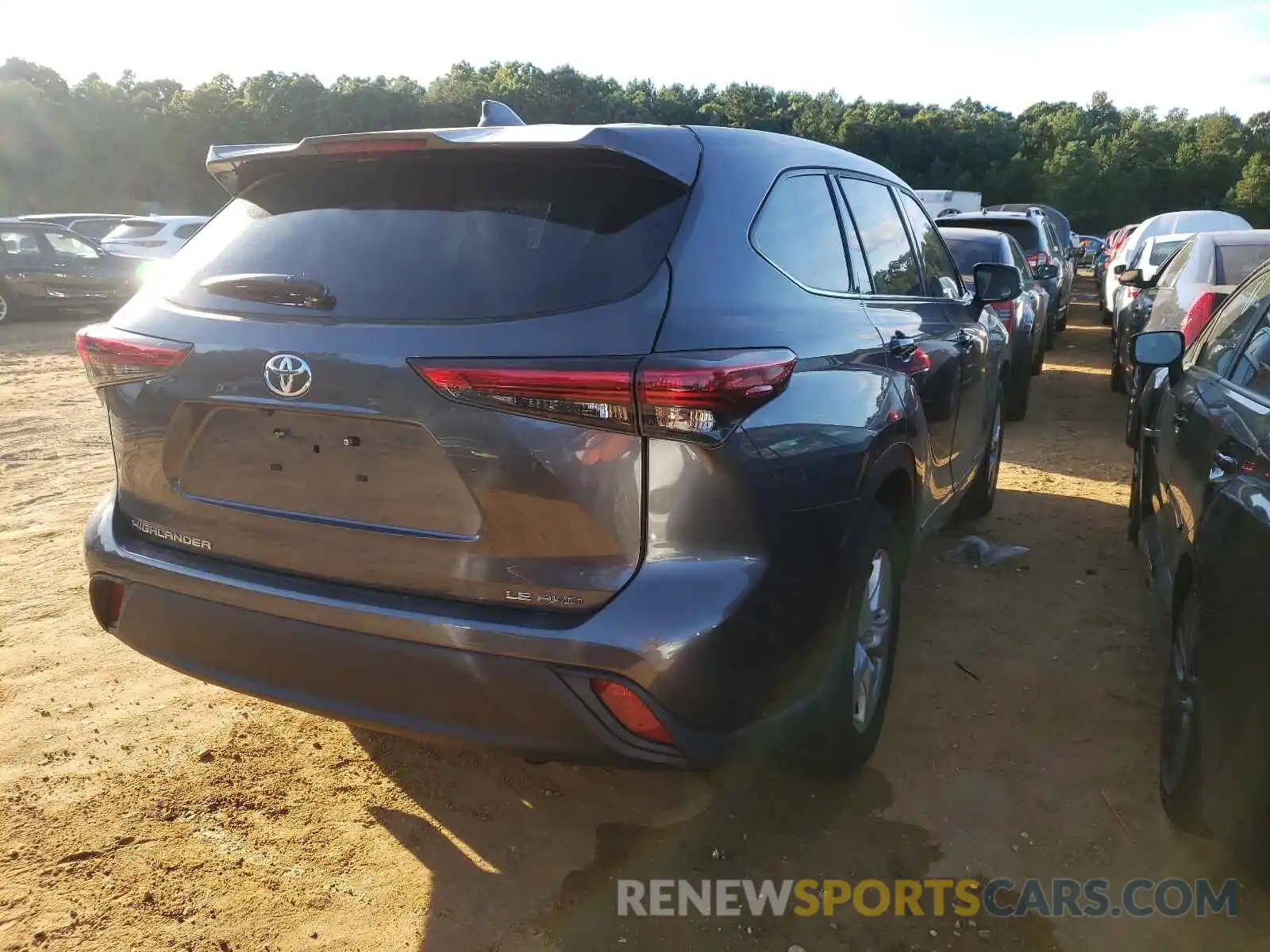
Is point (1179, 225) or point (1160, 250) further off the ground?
point (1179, 225)

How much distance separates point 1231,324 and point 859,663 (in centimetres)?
204

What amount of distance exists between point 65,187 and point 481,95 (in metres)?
28.2

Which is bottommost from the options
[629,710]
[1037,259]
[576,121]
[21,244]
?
[21,244]

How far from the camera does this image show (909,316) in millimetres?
3344

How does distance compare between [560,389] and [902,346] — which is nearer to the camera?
[560,389]

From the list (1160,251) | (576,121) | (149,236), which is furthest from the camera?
(576,121)

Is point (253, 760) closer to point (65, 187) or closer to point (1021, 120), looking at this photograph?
point (65, 187)

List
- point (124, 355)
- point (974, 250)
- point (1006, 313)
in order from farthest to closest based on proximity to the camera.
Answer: point (974, 250), point (1006, 313), point (124, 355)

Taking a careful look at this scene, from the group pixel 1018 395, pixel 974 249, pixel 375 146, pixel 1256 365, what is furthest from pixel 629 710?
pixel 974 249

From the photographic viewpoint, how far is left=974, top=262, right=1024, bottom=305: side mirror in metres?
4.42

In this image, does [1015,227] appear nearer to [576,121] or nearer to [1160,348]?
[1160,348]

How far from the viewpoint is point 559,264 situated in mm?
2096

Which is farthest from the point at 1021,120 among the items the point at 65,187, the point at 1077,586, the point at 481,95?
the point at 1077,586

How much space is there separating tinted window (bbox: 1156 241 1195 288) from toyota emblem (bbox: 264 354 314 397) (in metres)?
7.22
